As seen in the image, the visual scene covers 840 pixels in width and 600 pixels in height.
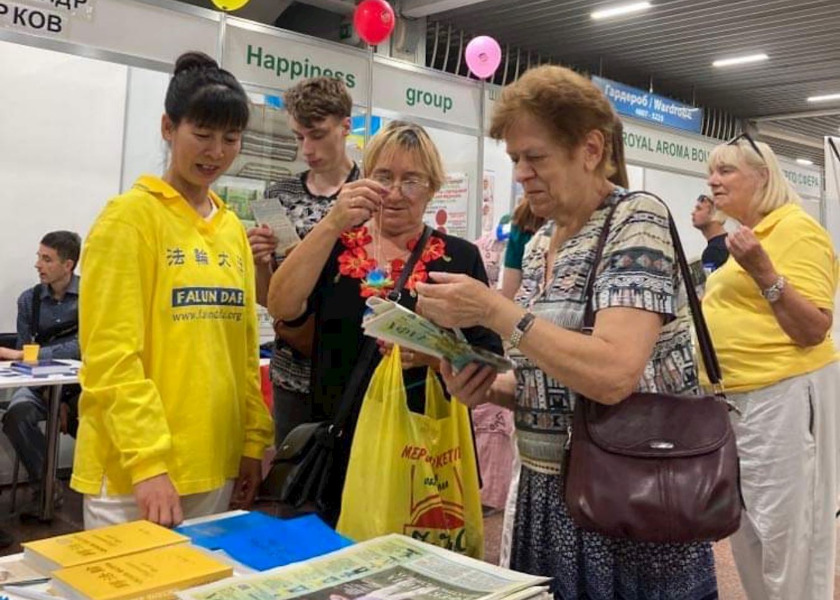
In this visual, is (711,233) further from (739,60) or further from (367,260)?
(739,60)

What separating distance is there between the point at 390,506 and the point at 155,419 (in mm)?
462

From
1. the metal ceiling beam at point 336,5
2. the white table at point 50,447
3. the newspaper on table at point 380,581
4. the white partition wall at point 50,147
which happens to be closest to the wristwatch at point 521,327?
the newspaper on table at point 380,581

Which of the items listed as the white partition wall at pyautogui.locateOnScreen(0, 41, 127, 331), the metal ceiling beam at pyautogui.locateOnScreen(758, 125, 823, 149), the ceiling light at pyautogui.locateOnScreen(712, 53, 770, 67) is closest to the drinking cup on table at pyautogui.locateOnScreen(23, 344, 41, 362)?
the white partition wall at pyautogui.locateOnScreen(0, 41, 127, 331)

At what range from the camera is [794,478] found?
2535mm

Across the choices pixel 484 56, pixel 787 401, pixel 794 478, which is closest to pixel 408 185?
pixel 787 401

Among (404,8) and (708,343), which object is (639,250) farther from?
(404,8)

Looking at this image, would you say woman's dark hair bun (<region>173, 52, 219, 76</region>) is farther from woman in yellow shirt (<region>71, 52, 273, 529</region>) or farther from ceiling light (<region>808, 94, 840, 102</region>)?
ceiling light (<region>808, 94, 840, 102</region>)

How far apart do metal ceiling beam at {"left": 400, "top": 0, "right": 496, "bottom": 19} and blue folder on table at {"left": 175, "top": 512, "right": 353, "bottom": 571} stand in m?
5.76

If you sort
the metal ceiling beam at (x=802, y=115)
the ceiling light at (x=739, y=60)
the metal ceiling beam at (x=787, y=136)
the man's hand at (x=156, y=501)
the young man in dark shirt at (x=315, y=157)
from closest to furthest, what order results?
the man's hand at (x=156, y=501) → the young man in dark shirt at (x=315, y=157) → the ceiling light at (x=739, y=60) → the metal ceiling beam at (x=802, y=115) → the metal ceiling beam at (x=787, y=136)

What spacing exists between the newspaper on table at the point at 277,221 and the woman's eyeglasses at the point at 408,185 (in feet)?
1.12

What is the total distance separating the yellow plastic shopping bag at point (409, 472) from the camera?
147cm

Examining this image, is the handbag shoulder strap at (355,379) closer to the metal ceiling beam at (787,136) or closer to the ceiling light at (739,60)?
the ceiling light at (739,60)

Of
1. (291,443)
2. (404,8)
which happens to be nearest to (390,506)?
(291,443)

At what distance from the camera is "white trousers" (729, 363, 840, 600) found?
2.53 m
